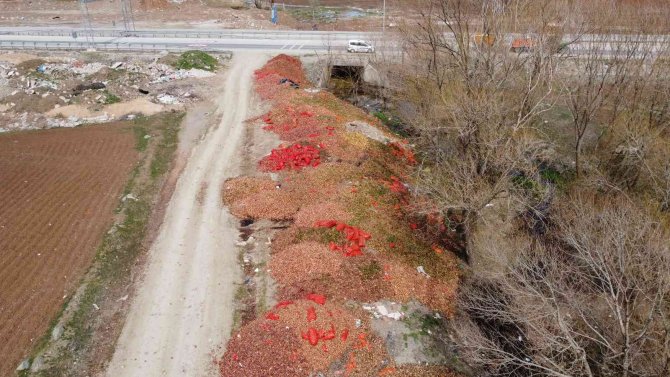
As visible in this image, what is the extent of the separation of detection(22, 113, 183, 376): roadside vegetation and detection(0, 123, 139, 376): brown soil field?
1.71ft

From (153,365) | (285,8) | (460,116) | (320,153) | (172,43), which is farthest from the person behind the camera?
(285,8)

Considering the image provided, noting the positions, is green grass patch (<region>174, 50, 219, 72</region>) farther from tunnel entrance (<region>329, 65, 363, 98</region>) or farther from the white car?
the white car

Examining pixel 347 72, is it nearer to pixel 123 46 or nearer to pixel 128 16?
pixel 123 46

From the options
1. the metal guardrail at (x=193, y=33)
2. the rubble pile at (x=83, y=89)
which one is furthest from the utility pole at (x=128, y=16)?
the rubble pile at (x=83, y=89)

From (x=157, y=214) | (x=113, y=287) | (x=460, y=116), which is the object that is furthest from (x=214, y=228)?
(x=460, y=116)

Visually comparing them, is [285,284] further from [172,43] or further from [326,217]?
[172,43]

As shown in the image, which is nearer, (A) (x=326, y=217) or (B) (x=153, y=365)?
(B) (x=153, y=365)

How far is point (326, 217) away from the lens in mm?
24438

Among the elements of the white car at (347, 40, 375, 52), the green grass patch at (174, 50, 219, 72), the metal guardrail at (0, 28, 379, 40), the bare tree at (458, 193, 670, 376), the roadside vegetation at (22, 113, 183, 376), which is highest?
the metal guardrail at (0, 28, 379, 40)

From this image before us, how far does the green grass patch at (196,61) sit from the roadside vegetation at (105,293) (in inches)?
660

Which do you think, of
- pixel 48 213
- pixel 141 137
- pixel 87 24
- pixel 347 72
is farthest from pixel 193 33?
pixel 48 213

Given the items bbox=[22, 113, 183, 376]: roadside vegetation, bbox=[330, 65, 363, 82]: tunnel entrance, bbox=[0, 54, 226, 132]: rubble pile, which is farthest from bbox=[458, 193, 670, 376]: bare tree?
bbox=[0, 54, 226, 132]: rubble pile

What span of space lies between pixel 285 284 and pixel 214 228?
584cm

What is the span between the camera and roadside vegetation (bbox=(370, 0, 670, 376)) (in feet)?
49.5
